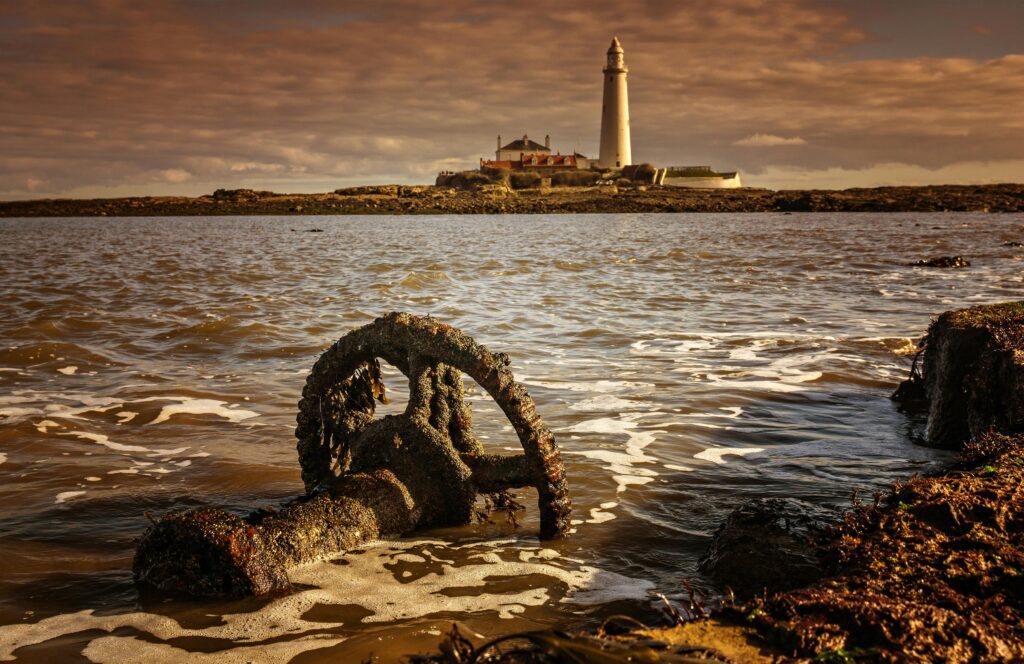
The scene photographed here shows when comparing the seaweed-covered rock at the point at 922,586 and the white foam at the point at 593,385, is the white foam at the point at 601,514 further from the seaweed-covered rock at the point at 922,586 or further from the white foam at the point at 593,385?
the white foam at the point at 593,385

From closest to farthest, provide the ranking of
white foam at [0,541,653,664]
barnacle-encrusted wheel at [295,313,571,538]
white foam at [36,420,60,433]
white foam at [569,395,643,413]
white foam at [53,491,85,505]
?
1. white foam at [0,541,653,664]
2. barnacle-encrusted wheel at [295,313,571,538]
3. white foam at [53,491,85,505]
4. white foam at [36,420,60,433]
5. white foam at [569,395,643,413]

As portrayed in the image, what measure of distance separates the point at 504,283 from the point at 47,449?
615 inches

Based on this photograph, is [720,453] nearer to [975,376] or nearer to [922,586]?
[975,376]

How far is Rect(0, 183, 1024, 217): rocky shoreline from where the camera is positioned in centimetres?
10300

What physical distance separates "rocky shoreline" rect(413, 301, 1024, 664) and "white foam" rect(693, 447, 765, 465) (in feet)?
5.32

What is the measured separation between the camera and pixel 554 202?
110 meters

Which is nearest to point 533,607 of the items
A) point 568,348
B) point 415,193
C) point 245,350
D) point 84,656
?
point 84,656

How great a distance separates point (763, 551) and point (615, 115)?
119172 millimetres

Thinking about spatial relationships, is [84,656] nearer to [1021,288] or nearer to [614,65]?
[1021,288]

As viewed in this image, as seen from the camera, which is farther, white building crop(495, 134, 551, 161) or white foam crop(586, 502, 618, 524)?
white building crop(495, 134, 551, 161)

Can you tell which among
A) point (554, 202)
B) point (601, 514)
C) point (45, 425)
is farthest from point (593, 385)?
point (554, 202)

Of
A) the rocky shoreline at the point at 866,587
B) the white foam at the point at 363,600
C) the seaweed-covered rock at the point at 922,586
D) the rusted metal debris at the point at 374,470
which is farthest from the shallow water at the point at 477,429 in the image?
the seaweed-covered rock at the point at 922,586

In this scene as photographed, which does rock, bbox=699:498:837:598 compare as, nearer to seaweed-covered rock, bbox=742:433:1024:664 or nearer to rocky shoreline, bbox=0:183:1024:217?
seaweed-covered rock, bbox=742:433:1024:664

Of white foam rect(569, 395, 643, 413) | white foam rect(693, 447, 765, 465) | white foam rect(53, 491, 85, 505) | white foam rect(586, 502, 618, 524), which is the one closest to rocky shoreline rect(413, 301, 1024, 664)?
white foam rect(586, 502, 618, 524)
